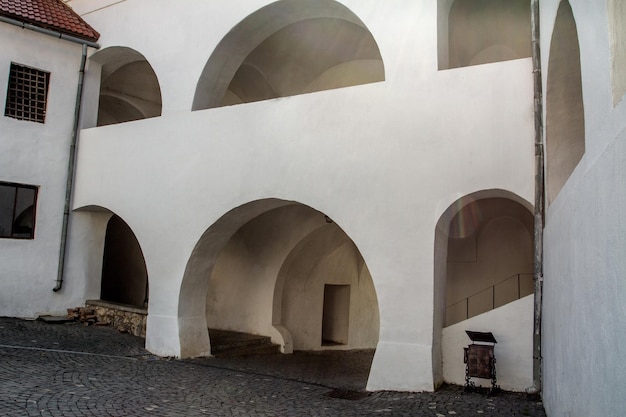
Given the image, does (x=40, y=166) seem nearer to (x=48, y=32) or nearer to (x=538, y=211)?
(x=48, y=32)

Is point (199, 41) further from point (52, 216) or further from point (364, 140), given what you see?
point (52, 216)

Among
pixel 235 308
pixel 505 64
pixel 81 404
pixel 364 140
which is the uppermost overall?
pixel 505 64

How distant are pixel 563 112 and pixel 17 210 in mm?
11276

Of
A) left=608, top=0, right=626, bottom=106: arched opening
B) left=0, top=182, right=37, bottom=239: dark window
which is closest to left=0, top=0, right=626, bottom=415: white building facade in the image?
left=608, top=0, right=626, bottom=106: arched opening

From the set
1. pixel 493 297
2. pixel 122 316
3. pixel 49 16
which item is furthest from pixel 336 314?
pixel 49 16

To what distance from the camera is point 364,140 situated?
8.59 m

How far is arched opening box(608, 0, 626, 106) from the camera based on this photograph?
2842 millimetres

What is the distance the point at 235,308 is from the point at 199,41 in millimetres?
6395

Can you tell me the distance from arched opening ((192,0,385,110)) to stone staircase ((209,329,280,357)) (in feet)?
16.4

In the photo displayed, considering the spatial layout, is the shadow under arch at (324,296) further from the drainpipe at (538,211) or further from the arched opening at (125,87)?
the drainpipe at (538,211)

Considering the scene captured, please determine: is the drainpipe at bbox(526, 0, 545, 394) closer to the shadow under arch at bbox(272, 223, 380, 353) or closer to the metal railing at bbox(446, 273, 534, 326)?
the metal railing at bbox(446, 273, 534, 326)

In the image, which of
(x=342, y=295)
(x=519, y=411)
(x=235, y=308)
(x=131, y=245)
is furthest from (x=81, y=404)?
(x=131, y=245)

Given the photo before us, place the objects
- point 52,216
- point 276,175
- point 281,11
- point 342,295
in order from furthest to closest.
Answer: point 342,295 → point 52,216 → point 281,11 → point 276,175

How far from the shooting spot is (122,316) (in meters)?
12.3
